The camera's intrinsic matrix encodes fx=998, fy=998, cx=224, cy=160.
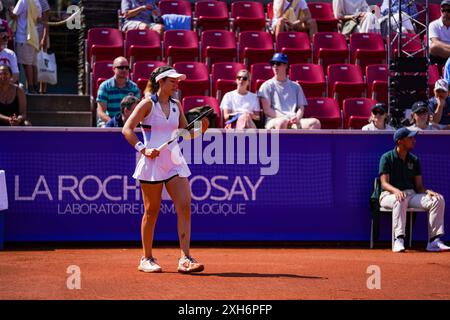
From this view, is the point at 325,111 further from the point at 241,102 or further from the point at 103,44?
the point at 103,44

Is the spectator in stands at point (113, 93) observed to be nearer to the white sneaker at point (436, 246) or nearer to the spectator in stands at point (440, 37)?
the white sneaker at point (436, 246)

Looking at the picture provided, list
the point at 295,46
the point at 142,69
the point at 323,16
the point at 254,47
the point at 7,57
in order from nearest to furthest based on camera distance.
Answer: the point at 7,57, the point at 142,69, the point at 254,47, the point at 295,46, the point at 323,16

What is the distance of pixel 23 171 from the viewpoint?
11734 mm

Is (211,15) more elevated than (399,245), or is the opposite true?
(211,15)

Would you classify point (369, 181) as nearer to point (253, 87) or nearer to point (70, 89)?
point (253, 87)

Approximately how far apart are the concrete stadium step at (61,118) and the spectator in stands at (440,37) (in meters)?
5.87

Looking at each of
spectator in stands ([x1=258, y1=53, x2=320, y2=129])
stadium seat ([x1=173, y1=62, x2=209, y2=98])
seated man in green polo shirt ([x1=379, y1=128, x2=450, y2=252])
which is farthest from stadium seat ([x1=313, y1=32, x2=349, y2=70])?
seated man in green polo shirt ([x1=379, y1=128, x2=450, y2=252])

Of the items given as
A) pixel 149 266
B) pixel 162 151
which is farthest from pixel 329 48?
pixel 149 266

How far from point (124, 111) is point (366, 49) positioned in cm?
576

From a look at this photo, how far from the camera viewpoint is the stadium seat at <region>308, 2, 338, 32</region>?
1759 centimetres

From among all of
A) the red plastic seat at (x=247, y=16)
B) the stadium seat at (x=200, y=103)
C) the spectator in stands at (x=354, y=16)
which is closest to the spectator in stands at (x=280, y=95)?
the stadium seat at (x=200, y=103)

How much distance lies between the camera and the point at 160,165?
924cm

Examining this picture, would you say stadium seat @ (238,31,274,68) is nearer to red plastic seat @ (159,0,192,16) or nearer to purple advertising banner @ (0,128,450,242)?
red plastic seat @ (159,0,192,16)
